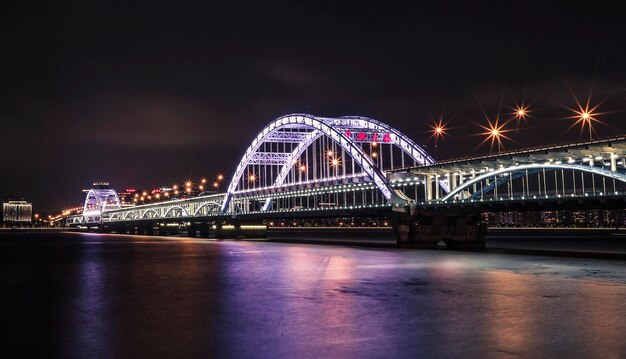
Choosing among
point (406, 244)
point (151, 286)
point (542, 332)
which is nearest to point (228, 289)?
point (151, 286)

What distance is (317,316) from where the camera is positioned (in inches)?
652

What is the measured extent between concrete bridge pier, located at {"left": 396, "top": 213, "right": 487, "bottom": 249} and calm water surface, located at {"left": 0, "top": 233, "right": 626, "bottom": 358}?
36659mm

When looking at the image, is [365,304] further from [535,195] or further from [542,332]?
[535,195]

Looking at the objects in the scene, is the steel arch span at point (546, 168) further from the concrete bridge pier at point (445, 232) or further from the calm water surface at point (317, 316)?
the calm water surface at point (317, 316)

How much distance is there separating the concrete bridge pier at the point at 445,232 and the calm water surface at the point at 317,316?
36659mm

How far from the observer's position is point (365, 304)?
61.9ft

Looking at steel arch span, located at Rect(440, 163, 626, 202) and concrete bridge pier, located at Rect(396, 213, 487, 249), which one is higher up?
steel arch span, located at Rect(440, 163, 626, 202)

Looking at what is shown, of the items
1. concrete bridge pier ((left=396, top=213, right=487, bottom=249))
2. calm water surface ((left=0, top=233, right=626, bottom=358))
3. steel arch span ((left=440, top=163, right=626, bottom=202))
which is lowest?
calm water surface ((left=0, top=233, right=626, bottom=358))

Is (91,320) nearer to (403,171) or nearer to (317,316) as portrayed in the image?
(317,316)

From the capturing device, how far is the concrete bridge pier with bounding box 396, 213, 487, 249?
66.6 meters

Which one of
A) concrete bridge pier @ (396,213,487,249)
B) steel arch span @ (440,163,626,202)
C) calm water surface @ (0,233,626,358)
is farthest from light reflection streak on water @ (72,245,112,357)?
concrete bridge pier @ (396,213,487,249)

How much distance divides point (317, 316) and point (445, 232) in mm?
51915

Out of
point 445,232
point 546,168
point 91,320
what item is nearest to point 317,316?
point 91,320

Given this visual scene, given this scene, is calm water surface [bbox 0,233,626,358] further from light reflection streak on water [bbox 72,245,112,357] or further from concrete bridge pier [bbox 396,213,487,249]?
concrete bridge pier [bbox 396,213,487,249]
